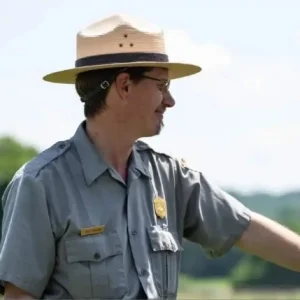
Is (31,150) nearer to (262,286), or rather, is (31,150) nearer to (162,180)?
(262,286)

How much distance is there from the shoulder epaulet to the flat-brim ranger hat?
0.98ft

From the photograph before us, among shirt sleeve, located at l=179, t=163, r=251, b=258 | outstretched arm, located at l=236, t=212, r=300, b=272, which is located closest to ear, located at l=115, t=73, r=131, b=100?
shirt sleeve, located at l=179, t=163, r=251, b=258

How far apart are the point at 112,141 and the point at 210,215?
0.50 m

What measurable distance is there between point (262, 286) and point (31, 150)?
17139 mm

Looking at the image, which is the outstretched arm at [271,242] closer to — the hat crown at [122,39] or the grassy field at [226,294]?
the hat crown at [122,39]

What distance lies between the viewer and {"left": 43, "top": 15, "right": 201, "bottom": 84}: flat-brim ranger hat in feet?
16.2

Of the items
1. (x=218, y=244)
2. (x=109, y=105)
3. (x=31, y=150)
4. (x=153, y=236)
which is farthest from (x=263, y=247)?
(x=31, y=150)

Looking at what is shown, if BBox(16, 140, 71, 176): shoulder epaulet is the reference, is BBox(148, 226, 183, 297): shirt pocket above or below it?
below

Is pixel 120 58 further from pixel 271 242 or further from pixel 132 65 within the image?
pixel 271 242

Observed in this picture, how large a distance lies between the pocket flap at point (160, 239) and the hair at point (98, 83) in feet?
1.60

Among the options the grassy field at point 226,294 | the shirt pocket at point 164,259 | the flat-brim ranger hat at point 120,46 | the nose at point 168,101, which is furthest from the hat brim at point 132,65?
the grassy field at point 226,294

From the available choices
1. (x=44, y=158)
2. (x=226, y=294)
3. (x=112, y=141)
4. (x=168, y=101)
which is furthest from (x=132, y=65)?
(x=226, y=294)

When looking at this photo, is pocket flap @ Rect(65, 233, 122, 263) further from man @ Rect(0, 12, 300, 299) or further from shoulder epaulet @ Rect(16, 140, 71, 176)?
shoulder epaulet @ Rect(16, 140, 71, 176)

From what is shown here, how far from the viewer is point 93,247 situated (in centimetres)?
476
